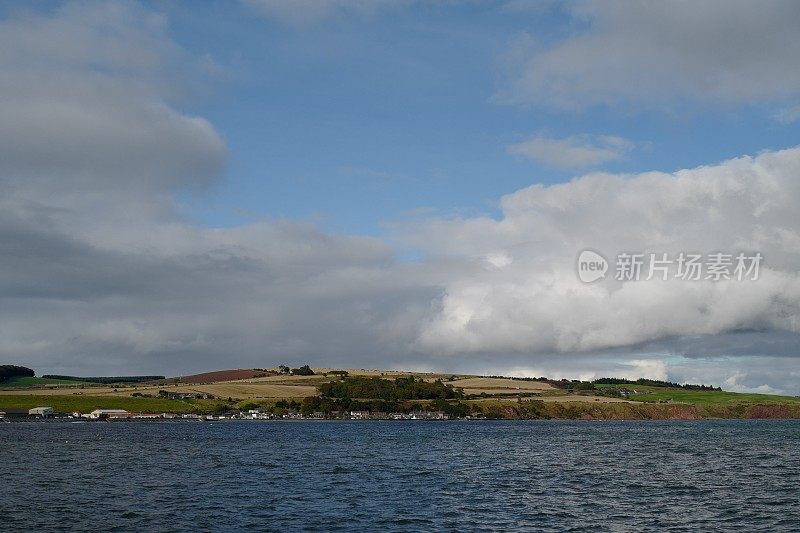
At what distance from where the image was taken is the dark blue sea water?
58.2 meters

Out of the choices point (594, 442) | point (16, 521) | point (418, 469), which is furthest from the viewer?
point (594, 442)

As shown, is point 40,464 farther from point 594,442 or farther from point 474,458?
point 594,442

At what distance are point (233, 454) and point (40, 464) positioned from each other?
2954cm

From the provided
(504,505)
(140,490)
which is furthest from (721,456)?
(140,490)

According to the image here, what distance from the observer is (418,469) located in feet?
326

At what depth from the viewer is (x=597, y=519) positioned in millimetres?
59625

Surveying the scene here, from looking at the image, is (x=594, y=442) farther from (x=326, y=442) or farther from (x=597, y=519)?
(x=597, y=519)

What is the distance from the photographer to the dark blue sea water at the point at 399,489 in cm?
5822

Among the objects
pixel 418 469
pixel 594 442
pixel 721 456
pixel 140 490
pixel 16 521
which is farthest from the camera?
pixel 594 442

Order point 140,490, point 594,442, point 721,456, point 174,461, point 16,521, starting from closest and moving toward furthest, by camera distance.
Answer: point 16,521 → point 140,490 → point 174,461 → point 721,456 → point 594,442

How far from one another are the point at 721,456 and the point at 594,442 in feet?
126

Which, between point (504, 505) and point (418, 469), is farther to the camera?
point (418, 469)

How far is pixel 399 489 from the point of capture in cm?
7794

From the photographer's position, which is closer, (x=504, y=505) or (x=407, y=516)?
(x=407, y=516)
